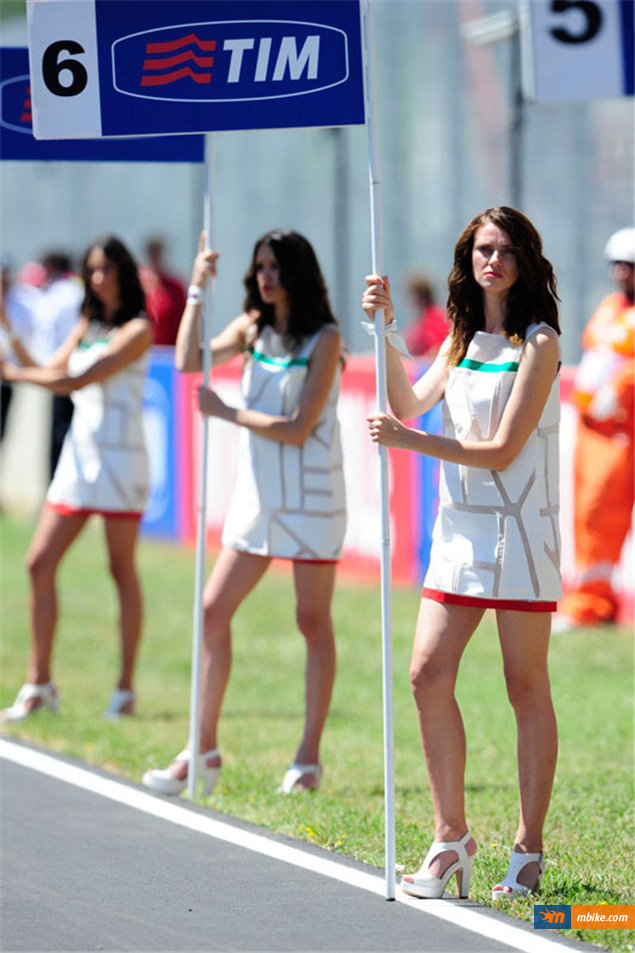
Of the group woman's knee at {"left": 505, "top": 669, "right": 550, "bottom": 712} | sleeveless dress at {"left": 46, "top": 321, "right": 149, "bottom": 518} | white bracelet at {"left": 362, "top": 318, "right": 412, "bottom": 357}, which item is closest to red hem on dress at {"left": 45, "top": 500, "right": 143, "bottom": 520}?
sleeveless dress at {"left": 46, "top": 321, "right": 149, "bottom": 518}

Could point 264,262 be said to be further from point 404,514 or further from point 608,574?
point 404,514

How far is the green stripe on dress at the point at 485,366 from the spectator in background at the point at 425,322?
905 centimetres

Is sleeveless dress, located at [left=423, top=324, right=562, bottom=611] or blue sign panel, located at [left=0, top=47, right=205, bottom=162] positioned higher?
blue sign panel, located at [left=0, top=47, right=205, bottom=162]

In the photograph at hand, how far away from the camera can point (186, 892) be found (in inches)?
243

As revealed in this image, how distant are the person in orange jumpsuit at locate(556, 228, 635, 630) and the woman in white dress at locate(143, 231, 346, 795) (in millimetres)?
3837

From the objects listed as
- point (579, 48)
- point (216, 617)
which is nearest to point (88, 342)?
point (216, 617)

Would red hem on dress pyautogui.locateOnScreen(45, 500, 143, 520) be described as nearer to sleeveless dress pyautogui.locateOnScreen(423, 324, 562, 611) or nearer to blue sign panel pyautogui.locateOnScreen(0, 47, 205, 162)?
blue sign panel pyautogui.locateOnScreen(0, 47, 205, 162)

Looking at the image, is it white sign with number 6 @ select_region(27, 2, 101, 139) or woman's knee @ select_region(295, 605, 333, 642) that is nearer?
white sign with number 6 @ select_region(27, 2, 101, 139)

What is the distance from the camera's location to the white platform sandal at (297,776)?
25.4 feet

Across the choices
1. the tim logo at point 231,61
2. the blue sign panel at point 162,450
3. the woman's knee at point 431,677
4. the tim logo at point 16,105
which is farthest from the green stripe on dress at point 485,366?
the blue sign panel at point 162,450

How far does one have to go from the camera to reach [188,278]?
2070cm

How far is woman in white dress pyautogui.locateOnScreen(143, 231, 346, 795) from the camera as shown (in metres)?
7.62

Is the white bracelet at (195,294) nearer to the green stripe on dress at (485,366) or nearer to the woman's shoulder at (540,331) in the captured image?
the green stripe on dress at (485,366)

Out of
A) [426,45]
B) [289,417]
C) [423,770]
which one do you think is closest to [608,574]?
[423,770]
